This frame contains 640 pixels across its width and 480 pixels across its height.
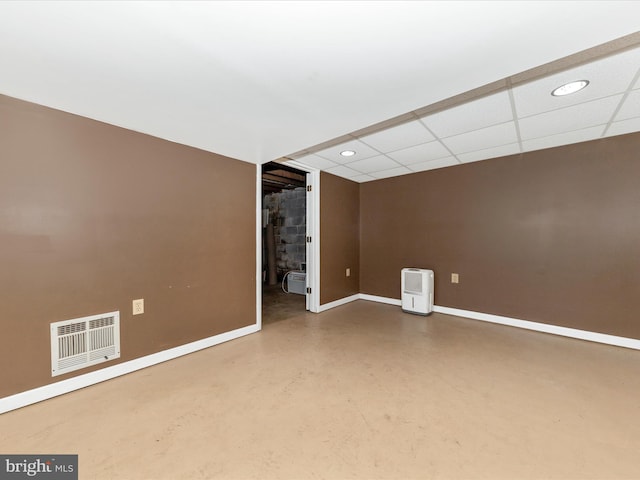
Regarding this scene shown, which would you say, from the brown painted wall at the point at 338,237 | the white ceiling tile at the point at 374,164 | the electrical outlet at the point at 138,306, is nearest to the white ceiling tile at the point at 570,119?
the white ceiling tile at the point at 374,164

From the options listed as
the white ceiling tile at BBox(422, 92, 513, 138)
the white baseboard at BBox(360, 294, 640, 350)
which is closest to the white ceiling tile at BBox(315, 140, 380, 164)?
the white ceiling tile at BBox(422, 92, 513, 138)

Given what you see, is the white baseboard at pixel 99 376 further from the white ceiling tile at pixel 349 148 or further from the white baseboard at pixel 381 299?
the white baseboard at pixel 381 299

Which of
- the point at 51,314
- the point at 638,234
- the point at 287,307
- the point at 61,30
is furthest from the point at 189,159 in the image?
the point at 638,234

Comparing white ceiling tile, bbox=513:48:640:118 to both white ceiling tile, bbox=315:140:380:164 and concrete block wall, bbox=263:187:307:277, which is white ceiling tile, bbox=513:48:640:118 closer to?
white ceiling tile, bbox=315:140:380:164

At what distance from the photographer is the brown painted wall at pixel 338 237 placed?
4012 millimetres

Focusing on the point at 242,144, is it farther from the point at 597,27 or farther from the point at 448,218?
the point at 448,218

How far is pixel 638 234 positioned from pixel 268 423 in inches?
150

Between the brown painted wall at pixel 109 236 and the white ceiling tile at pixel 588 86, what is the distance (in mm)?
2626

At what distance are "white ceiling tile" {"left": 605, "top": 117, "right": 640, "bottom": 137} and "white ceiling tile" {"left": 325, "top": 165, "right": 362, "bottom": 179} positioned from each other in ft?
8.78

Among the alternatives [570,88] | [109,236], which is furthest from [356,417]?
[570,88]

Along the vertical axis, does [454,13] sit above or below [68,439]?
above

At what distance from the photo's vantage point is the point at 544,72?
1.63 m

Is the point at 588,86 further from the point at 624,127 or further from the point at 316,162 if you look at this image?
the point at 316,162

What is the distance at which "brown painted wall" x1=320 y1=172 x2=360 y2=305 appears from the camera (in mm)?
4012
